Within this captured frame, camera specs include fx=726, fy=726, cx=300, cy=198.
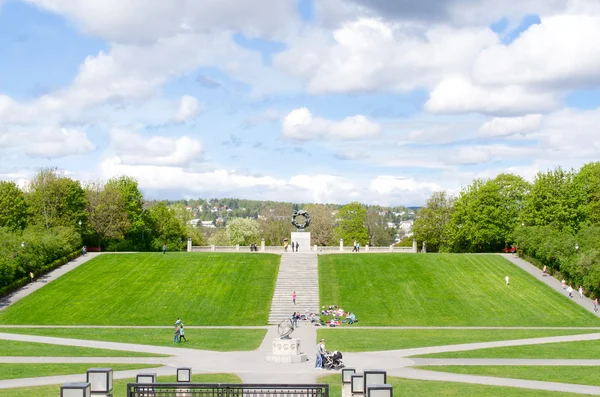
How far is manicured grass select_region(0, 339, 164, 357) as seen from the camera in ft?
132

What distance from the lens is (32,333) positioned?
52531 millimetres

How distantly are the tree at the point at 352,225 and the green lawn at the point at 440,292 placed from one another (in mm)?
47688

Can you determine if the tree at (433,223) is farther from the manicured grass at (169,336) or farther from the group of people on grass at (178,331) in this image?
the group of people on grass at (178,331)

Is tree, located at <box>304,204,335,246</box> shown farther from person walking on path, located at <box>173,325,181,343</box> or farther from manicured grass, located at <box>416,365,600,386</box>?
manicured grass, located at <box>416,365,600,386</box>

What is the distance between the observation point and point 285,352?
125ft

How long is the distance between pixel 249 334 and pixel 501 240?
64211mm

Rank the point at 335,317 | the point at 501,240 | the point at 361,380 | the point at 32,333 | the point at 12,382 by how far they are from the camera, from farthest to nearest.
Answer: the point at 501,240, the point at 335,317, the point at 32,333, the point at 12,382, the point at 361,380

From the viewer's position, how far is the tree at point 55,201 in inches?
3915

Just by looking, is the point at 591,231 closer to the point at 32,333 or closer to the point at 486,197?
the point at 486,197

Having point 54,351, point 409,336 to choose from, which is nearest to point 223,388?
point 54,351

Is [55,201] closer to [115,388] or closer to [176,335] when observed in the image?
[176,335]

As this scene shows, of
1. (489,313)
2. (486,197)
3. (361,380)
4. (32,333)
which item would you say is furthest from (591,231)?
(361,380)

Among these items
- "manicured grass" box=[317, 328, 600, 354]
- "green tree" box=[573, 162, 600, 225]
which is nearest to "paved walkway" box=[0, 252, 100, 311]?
"manicured grass" box=[317, 328, 600, 354]

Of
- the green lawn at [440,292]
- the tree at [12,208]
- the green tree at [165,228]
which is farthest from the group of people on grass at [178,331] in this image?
the green tree at [165,228]
